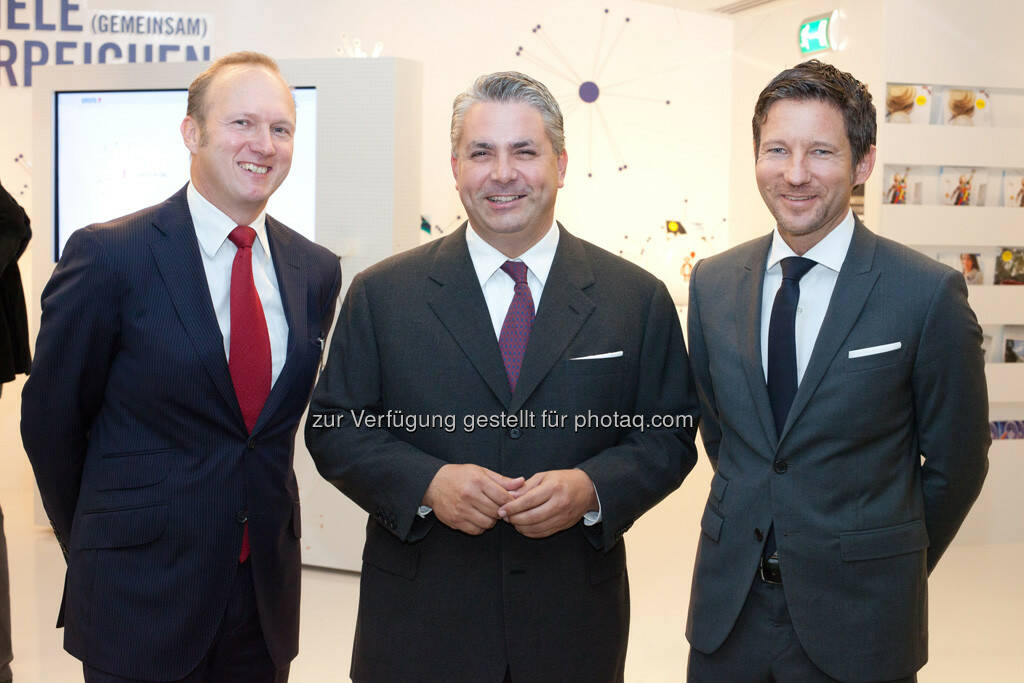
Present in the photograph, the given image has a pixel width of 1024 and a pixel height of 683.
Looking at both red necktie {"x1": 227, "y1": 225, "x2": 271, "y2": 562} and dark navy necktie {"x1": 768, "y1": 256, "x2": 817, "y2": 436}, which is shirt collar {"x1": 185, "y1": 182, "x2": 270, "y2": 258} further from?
dark navy necktie {"x1": 768, "y1": 256, "x2": 817, "y2": 436}

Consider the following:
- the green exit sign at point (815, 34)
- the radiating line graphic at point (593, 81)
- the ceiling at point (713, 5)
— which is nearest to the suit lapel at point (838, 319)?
the green exit sign at point (815, 34)

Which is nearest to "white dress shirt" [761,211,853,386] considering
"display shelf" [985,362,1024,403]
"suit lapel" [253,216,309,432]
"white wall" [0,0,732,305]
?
"suit lapel" [253,216,309,432]

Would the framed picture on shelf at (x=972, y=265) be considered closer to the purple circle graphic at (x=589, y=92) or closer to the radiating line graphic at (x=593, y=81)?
the radiating line graphic at (x=593, y=81)

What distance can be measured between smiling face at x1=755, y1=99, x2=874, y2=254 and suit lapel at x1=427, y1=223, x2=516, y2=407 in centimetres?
61

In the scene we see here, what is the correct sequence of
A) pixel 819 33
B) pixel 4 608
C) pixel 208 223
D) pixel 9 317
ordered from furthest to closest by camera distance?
1. pixel 819 33
2. pixel 9 317
3. pixel 4 608
4. pixel 208 223

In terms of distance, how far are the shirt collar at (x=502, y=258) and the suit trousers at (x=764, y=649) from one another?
2.48 ft

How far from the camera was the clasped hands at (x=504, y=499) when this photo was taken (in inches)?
71.7

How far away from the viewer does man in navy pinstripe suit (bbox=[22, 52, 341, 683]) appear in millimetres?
2000

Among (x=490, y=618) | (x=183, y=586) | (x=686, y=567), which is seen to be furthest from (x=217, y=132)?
(x=686, y=567)

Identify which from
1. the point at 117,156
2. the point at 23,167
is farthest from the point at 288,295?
the point at 23,167

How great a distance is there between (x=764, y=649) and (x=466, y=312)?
2.88 feet

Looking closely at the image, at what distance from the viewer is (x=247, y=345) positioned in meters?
2.08

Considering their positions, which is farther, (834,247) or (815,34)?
(815,34)

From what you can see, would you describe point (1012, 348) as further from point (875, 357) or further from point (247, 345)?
point (247, 345)
